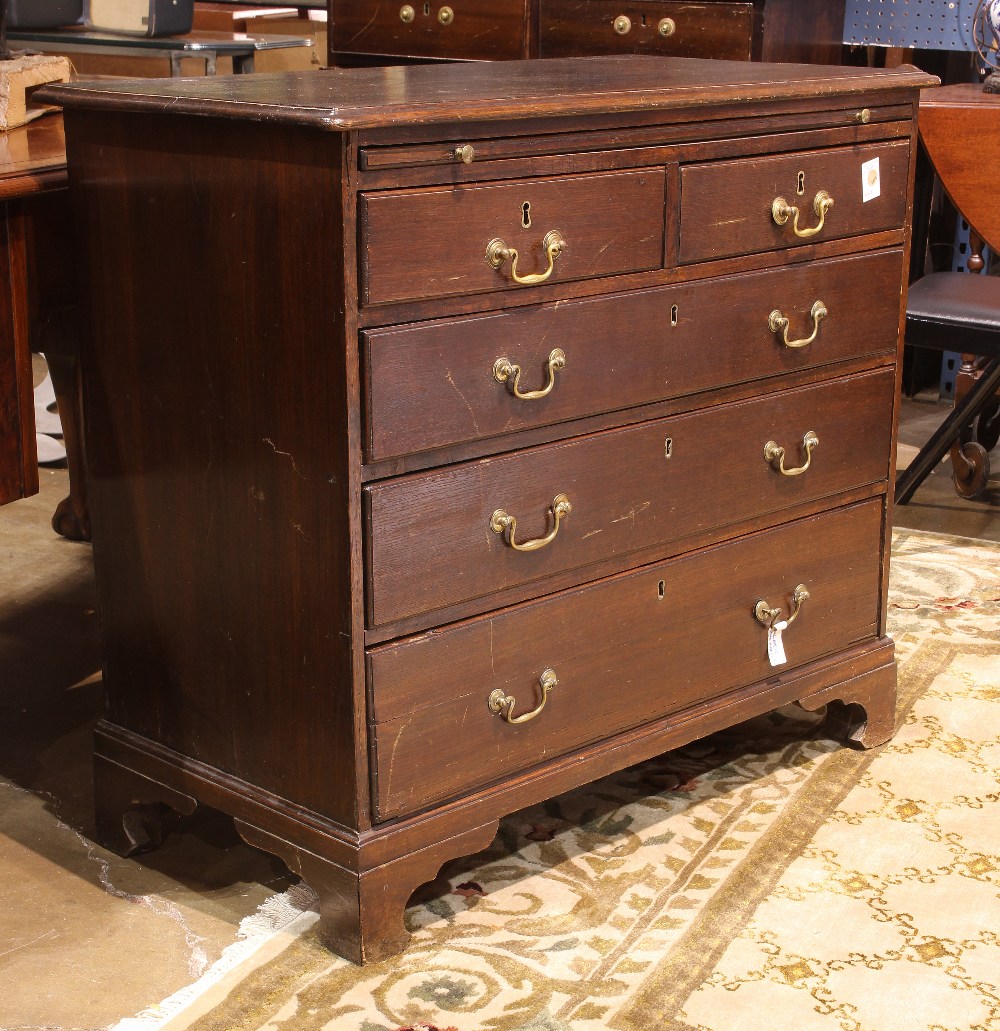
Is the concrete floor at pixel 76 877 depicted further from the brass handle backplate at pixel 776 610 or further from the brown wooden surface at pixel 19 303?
the brass handle backplate at pixel 776 610

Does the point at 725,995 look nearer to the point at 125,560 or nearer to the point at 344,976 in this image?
the point at 344,976

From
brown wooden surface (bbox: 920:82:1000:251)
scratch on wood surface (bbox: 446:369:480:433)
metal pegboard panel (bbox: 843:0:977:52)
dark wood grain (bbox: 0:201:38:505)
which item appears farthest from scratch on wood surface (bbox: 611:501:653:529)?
metal pegboard panel (bbox: 843:0:977:52)

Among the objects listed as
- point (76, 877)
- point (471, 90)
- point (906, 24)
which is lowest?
point (76, 877)

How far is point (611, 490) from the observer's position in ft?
6.76

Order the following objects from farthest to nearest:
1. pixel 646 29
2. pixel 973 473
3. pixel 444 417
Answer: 1. pixel 973 473
2. pixel 646 29
3. pixel 444 417

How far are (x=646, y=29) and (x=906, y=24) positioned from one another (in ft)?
3.12

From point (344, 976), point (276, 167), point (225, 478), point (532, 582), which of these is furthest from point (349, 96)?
point (344, 976)

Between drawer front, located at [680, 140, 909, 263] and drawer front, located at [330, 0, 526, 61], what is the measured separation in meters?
1.38

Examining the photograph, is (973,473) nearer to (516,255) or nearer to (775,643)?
(775,643)

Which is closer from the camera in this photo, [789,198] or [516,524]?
[516,524]

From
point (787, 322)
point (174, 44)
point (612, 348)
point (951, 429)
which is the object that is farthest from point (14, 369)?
point (951, 429)

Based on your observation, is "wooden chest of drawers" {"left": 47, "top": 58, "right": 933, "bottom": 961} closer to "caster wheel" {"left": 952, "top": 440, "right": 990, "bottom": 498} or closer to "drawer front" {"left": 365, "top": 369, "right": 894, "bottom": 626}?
"drawer front" {"left": 365, "top": 369, "right": 894, "bottom": 626}

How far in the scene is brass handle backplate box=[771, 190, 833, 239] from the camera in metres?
2.15

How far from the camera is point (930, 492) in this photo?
12.6 ft
